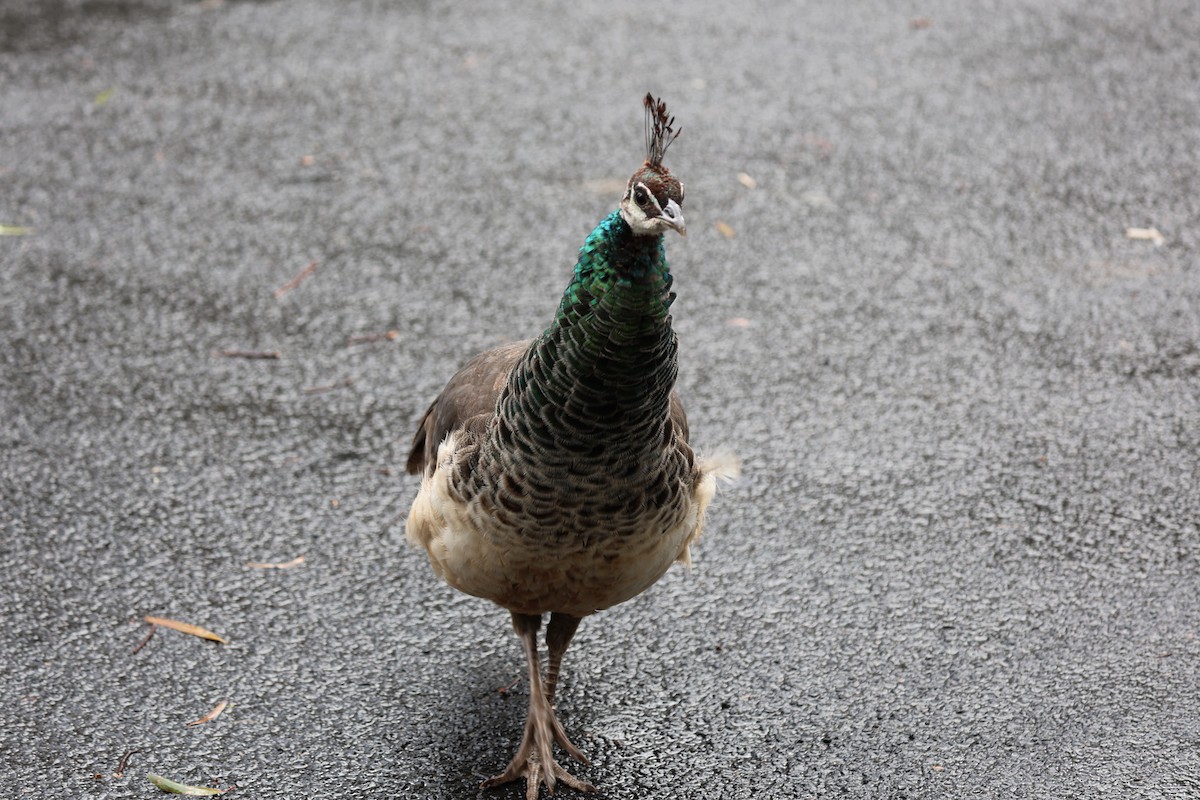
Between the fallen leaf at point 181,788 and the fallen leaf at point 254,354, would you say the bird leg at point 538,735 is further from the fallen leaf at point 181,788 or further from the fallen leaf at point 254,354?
the fallen leaf at point 254,354

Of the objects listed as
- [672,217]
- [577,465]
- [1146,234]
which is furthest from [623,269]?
[1146,234]

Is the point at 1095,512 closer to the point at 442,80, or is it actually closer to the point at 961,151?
the point at 961,151

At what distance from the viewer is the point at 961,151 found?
6.47 meters

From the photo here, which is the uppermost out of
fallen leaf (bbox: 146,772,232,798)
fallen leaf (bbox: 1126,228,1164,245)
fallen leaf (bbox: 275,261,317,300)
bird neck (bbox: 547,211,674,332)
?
bird neck (bbox: 547,211,674,332)

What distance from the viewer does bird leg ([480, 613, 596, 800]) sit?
3260mm

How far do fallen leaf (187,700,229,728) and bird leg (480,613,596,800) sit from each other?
0.74 meters

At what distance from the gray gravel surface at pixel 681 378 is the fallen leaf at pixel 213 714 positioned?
1.5 inches

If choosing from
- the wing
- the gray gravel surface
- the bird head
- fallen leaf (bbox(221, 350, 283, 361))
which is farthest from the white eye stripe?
fallen leaf (bbox(221, 350, 283, 361))

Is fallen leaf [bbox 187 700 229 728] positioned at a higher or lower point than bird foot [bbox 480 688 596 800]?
lower

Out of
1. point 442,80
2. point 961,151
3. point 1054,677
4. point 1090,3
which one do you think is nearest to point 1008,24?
point 1090,3

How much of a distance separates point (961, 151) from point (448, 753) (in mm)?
4394

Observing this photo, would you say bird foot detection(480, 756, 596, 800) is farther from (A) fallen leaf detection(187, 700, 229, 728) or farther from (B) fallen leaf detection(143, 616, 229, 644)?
(B) fallen leaf detection(143, 616, 229, 644)

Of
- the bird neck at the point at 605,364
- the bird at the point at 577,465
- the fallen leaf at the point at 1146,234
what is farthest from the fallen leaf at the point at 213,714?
the fallen leaf at the point at 1146,234

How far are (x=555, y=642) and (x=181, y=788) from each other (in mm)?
1002
